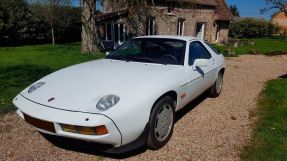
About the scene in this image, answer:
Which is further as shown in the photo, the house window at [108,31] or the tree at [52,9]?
the tree at [52,9]

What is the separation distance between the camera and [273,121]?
16.9 ft

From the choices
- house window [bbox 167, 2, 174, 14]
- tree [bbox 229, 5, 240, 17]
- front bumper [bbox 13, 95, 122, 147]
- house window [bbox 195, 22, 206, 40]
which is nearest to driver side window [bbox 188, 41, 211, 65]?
front bumper [bbox 13, 95, 122, 147]

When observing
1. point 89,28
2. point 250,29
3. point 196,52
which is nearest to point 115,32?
point 89,28

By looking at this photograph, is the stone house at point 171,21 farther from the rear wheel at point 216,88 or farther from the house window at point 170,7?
the rear wheel at point 216,88

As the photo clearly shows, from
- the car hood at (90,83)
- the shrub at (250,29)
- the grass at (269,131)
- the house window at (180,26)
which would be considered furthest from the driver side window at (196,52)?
the shrub at (250,29)

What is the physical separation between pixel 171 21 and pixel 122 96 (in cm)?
2096

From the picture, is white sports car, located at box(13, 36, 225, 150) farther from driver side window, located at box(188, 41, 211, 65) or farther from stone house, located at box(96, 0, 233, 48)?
stone house, located at box(96, 0, 233, 48)

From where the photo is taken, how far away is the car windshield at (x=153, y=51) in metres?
4.71

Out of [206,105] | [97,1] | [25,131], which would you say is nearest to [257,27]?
[97,1]

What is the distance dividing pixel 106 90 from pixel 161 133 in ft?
3.43

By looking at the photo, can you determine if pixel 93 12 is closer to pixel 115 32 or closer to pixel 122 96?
pixel 115 32

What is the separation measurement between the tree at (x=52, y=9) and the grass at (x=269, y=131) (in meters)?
18.2

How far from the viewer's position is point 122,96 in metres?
3.35

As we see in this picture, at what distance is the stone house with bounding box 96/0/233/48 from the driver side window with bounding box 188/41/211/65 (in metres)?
10.2
